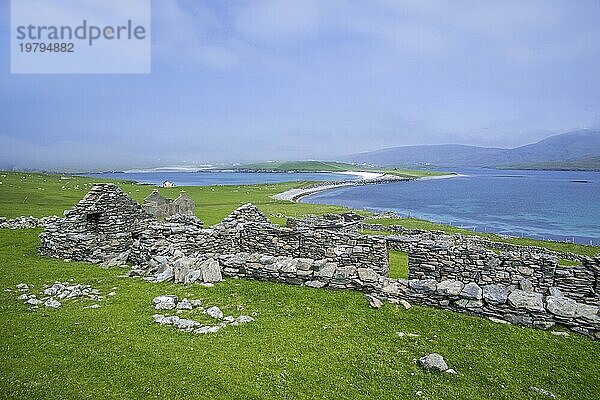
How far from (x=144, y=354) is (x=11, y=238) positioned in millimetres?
21615

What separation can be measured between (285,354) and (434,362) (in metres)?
3.50

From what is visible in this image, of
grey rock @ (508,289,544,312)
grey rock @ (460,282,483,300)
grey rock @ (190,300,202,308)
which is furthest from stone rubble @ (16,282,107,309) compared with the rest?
grey rock @ (508,289,544,312)

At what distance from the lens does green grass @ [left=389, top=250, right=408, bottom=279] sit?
2053 centimetres

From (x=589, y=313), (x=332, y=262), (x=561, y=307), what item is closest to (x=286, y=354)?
(x=561, y=307)

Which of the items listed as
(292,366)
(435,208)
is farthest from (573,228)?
(292,366)

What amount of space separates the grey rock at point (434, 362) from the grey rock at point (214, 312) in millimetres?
5839

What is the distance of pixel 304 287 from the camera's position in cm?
1433

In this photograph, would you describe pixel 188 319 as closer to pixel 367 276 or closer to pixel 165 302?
pixel 165 302

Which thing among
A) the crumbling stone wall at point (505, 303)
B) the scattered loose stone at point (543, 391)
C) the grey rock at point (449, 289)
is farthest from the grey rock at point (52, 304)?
the scattered loose stone at point (543, 391)

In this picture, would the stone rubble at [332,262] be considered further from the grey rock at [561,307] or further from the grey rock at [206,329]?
the grey rock at [206,329]

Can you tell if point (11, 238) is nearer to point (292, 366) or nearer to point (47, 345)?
point (47, 345)

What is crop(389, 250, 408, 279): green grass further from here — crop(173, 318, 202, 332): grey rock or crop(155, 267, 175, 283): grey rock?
crop(173, 318, 202, 332): grey rock

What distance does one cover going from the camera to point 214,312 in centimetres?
1220

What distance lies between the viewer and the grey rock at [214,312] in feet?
39.6
